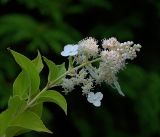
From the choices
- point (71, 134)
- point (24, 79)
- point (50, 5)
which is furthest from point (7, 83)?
point (24, 79)

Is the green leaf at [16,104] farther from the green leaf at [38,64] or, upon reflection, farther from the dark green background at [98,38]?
the dark green background at [98,38]

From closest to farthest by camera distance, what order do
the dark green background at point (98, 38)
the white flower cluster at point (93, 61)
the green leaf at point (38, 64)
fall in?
the white flower cluster at point (93, 61)
the green leaf at point (38, 64)
the dark green background at point (98, 38)

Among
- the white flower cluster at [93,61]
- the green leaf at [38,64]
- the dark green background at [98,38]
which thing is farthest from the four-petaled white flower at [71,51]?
the dark green background at [98,38]

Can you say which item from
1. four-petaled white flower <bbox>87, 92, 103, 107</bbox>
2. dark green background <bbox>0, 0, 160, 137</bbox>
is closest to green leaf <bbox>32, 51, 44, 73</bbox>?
four-petaled white flower <bbox>87, 92, 103, 107</bbox>

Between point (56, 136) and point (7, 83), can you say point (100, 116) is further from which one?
point (7, 83)

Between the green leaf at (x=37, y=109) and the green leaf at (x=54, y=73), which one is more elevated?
the green leaf at (x=54, y=73)

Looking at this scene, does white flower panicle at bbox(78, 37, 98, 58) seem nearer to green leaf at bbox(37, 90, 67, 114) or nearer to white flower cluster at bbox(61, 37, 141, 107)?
white flower cluster at bbox(61, 37, 141, 107)

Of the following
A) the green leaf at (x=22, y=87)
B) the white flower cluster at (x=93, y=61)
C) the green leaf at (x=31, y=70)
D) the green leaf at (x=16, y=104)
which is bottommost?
the green leaf at (x=16, y=104)
